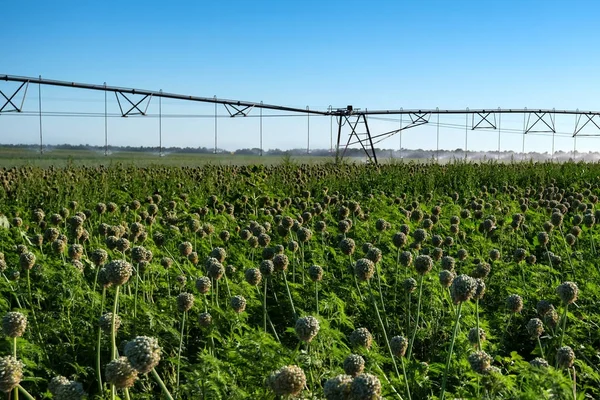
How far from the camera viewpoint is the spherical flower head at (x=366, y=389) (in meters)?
1.83

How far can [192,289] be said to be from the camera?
15.3ft

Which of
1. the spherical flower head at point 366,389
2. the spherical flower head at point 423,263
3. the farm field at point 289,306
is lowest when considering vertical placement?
the farm field at point 289,306

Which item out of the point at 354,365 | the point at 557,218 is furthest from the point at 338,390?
the point at 557,218

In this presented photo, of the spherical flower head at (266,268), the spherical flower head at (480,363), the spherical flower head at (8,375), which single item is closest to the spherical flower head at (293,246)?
the spherical flower head at (266,268)

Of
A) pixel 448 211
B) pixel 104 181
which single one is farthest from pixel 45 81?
pixel 448 211

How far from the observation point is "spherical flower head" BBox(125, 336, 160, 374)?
2.10m

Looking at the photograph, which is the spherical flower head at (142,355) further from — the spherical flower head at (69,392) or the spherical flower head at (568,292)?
the spherical flower head at (568,292)

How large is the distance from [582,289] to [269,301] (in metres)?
2.45

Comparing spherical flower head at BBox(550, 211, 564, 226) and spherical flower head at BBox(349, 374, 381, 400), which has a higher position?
spherical flower head at BBox(550, 211, 564, 226)

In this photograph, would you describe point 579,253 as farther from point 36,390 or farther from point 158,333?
point 36,390

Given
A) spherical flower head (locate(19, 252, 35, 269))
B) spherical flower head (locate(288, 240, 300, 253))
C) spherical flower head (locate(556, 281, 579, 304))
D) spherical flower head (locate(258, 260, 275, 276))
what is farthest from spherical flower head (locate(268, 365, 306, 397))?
A: spherical flower head (locate(288, 240, 300, 253))

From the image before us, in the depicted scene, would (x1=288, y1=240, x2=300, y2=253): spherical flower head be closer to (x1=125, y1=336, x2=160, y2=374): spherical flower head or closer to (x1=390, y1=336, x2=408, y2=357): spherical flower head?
(x1=390, y1=336, x2=408, y2=357): spherical flower head

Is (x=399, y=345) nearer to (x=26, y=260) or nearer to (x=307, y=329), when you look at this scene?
(x=307, y=329)

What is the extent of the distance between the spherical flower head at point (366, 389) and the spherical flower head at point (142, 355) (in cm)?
66
